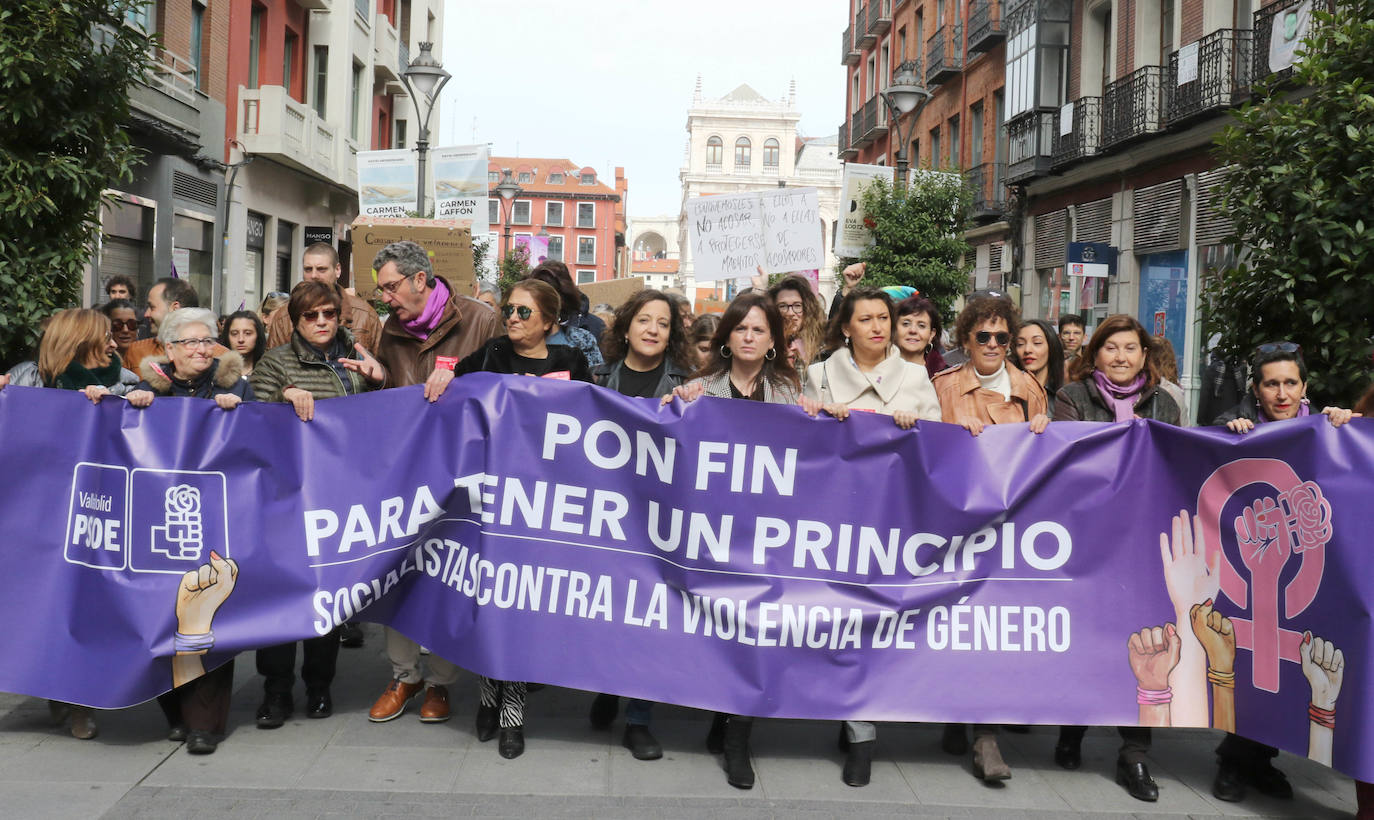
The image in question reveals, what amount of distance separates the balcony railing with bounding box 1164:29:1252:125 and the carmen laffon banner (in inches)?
566

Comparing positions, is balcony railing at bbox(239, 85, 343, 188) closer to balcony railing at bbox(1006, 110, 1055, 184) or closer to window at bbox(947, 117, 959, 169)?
balcony railing at bbox(1006, 110, 1055, 184)

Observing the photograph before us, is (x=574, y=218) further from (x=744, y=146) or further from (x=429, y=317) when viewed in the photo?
(x=429, y=317)

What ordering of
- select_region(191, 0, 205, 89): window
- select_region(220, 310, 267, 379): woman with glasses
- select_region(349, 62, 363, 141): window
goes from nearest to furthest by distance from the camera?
→ select_region(220, 310, 267, 379): woman with glasses → select_region(191, 0, 205, 89): window → select_region(349, 62, 363, 141): window

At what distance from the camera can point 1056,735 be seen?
6082mm

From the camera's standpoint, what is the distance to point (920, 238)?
81.4 feet

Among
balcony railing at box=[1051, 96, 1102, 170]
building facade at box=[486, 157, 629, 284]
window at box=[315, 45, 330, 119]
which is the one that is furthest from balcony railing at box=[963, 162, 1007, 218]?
building facade at box=[486, 157, 629, 284]

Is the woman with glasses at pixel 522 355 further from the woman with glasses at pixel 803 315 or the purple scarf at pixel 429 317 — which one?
the woman with glasses at pixel 803 315

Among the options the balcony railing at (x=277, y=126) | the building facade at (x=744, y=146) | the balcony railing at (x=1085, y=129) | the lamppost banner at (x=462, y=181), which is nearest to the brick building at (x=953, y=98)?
the balcony railing at (x=1085, y=129)

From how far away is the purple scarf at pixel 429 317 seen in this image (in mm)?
6379

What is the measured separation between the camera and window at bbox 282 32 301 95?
→ 27.3 m

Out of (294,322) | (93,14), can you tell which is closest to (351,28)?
(93,14)

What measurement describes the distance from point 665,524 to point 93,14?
4225 mm

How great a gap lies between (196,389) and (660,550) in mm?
2093

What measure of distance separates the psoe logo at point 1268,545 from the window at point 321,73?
2718cm
